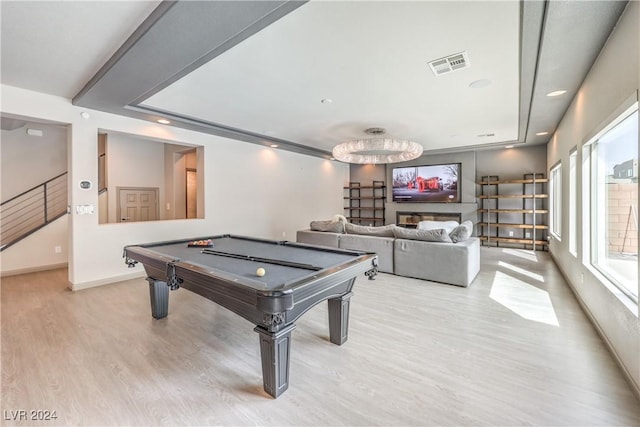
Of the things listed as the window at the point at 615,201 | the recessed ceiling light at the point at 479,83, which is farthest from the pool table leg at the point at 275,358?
the recessed ceiling light at the point at 479,83

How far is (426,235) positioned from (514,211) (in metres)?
4.20

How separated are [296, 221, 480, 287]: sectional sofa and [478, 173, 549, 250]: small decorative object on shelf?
3424mm

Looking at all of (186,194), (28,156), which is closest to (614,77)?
(186,194)

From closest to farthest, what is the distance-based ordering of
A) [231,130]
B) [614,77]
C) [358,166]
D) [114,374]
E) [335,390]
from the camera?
[335,390]
[114,374]
[614,77]
[231,130]
[358,166]

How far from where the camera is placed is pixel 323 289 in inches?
78.9

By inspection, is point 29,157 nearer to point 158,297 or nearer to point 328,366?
point 158,297

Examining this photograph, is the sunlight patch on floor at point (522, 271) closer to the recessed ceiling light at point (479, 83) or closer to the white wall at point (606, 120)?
the white wall at point (606, 120)

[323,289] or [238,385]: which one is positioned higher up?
[323,289]

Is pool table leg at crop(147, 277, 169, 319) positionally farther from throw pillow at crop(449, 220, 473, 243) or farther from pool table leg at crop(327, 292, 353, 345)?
throw pillow at crop(449, 220, 473, 243)

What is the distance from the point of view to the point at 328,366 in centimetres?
220

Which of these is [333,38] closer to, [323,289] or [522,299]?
[323,289]

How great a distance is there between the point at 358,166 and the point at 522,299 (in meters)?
7.02

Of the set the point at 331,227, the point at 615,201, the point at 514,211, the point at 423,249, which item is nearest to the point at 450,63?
the point at 615,201

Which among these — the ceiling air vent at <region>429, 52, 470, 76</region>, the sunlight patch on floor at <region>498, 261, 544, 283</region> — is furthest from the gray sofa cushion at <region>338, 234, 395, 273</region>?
the ceiling air vent at <region>429, 52, 470, 76</region>
